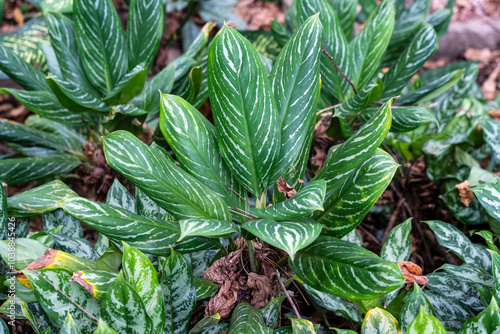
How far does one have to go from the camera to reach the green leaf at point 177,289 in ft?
2.78

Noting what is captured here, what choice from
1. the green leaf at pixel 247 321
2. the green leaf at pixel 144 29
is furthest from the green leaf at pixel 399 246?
the green leaf at pixel 144 29

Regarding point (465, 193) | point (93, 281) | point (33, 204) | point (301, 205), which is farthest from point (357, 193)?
point (33, 204)

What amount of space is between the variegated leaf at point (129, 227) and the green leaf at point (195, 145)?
0.45ft

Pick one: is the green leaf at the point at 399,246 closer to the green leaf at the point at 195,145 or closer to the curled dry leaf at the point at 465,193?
the curled dry leaf at the point at 465,193

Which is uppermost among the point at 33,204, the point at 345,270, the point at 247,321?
the point at 345,270

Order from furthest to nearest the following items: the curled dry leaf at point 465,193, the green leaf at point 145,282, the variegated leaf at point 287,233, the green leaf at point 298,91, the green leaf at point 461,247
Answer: the curled dry leaf at point 465,193 < the green leaf at point 461,247 < the green leaf at point 298,91 < the green leaf at point 145,282 < the variegated leaf at point 287,233

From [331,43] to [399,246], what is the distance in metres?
0.70

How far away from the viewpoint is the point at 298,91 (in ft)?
2.97

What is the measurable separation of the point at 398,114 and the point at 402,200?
A: 42 cm

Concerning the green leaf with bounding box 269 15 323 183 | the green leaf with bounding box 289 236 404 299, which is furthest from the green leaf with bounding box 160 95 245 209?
the green leaf with bounding box 289 236 404 299

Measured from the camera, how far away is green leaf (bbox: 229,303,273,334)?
799 millimetres

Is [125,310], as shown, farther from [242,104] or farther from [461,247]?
[461,247]

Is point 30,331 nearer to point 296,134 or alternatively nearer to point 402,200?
point 296,134

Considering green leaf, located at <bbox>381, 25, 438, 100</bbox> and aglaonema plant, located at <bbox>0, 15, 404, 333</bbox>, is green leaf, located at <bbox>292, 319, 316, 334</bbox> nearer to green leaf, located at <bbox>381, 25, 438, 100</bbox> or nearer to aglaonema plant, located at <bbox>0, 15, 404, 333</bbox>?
aglaonema plant, located at <bbox>0, 15, 404, 333</bbox>
